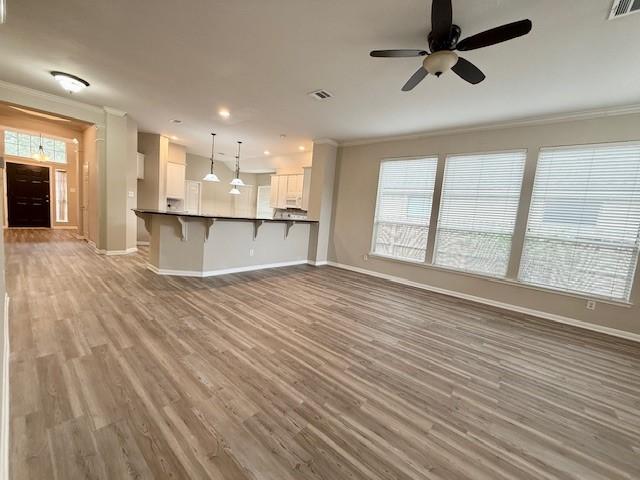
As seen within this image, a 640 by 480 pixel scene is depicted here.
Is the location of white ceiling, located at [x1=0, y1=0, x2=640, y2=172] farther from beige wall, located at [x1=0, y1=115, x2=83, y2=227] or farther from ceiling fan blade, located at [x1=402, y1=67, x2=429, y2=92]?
Result: beige wall, located at [x1=0, y1=115, x2=83, y2=227]

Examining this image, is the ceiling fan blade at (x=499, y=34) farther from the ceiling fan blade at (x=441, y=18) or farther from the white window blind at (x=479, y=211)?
the white window blind at (x=479, y=211)

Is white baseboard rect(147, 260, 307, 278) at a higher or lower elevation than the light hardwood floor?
higher

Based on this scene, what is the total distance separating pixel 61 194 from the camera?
344 inches

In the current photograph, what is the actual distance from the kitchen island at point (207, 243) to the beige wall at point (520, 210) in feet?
5.01

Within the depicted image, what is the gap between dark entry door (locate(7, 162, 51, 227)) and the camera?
7.99 metres

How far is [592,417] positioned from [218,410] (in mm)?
2648

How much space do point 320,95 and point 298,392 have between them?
11.8 ft

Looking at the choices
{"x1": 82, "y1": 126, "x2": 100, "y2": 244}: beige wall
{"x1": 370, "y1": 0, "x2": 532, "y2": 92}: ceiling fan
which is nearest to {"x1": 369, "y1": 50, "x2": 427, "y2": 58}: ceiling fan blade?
{"x1": 370, "y1": 0, "x2": 532, "y2": 92}: ceiling fan

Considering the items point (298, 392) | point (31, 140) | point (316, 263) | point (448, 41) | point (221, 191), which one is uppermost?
point (31, 140)

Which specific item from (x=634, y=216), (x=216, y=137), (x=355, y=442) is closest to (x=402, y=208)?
(x=634, y=216)

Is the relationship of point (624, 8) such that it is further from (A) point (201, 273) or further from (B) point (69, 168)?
(B) point (69, 168)

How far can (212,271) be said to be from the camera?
4.52 meters

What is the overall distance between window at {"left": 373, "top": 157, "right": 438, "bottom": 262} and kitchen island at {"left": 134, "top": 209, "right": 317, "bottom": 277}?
6.71 feet

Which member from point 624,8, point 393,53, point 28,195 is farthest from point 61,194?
point 624,8
